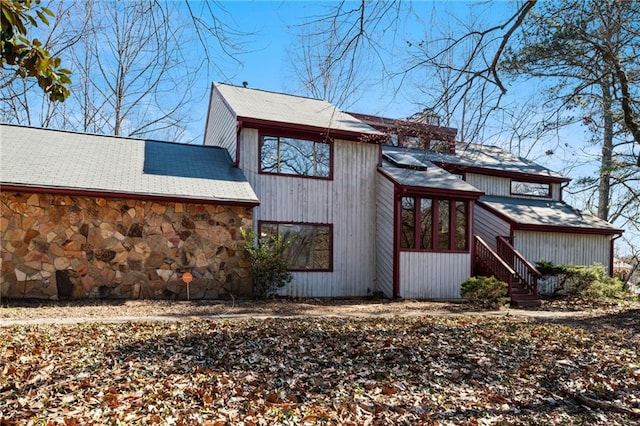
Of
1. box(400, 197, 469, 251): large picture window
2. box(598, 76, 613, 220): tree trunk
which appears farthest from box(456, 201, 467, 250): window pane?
box(598, 76, 613, 220): tree trunk

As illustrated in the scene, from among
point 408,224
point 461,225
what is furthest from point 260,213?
point 461,225

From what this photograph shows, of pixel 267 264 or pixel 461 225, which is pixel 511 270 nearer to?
pixel 461 225

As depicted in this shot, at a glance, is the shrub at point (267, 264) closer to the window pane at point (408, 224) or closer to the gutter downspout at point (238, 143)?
the gutter downspout at point (238, 143)

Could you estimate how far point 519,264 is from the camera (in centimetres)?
1355

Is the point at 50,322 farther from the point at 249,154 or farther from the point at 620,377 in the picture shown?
the point at 620,377

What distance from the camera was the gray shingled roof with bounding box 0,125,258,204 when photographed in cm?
940

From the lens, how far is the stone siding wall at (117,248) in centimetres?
902

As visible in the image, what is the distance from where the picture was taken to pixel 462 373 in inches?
186

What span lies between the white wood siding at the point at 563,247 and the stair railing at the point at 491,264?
216 cm

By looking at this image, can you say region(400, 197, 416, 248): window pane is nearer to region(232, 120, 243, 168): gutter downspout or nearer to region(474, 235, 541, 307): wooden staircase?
region(474, 235, 541, 307): wooden staircase

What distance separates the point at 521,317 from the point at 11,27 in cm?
899

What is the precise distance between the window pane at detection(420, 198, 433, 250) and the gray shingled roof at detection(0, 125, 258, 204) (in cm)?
459

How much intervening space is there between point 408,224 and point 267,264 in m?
4.04

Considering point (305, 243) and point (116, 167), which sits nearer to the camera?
point (116, 167)
